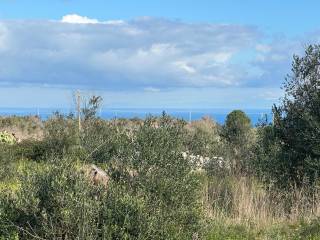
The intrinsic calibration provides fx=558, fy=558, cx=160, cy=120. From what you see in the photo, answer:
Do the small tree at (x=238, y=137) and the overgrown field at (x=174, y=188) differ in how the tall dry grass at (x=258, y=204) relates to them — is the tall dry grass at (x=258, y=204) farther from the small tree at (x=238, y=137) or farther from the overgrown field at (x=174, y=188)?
the small tree at (x=238, y=137)

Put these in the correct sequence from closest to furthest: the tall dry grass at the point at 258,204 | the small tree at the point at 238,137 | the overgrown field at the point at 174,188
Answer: the overgrown field at the point at 174,188
the tall dry grass at the point at 258,204
the small tree at the point at 238,137

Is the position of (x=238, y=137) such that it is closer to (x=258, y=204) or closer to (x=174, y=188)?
(x=258, y=204)

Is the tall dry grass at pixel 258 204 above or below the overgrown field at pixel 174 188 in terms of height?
below

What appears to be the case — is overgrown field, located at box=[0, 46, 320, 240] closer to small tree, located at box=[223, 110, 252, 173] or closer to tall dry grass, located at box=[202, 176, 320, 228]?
tall dry grass, located at box=[202, 176, 320, 228]

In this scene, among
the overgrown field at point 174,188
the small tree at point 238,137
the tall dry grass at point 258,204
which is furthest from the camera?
the small tree at point 238,137

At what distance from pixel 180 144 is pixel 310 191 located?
4.69 metres

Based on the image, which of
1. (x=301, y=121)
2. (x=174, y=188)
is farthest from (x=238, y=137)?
(x=174, y=188)

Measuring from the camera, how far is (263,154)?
41.8 feet

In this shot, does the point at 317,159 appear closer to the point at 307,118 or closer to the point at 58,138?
Result: the point at 307,118

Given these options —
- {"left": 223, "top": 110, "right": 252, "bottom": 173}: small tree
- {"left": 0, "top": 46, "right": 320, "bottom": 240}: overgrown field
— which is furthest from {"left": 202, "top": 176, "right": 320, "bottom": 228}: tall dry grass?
{"left": 223, "top": 110, "right": 252, "bottom": 173}: small tree

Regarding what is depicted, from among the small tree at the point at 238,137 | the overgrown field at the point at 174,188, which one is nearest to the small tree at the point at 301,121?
the overgrown field at the point at 174,188

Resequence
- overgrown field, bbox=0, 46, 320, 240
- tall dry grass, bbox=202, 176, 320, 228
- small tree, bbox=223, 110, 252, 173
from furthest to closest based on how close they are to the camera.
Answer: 1. small tree, bbox=223, 110, 252, 173
2. tall dry grass, bbox=202, 176, 320, 228
3. overgrown field, bbox=0, 46, 320, 240

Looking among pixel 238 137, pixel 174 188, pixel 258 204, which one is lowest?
pixel 258 204

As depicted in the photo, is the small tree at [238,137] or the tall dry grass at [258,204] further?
the small tree at [238,137]
